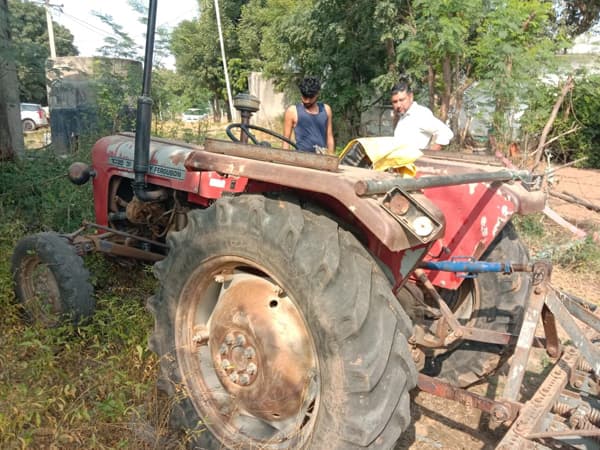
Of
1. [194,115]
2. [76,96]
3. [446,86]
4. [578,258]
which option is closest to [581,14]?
[446,86]

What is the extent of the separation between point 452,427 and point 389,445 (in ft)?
3.97

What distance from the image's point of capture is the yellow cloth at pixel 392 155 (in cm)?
230

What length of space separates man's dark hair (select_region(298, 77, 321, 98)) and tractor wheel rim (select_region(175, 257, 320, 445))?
8.28ft

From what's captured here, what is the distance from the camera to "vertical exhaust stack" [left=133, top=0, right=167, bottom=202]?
8.93 ft

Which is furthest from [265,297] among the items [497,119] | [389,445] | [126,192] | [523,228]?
[497,119]

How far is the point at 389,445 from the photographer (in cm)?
178

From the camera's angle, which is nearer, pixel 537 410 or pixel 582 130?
pixel 537 410

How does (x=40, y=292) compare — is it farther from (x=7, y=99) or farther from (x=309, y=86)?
(x=7, y=99)

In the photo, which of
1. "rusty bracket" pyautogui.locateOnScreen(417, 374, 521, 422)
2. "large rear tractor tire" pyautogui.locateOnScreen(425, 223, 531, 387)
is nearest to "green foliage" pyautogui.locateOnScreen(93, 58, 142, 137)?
"large rear tractor tire" pyautogui.locateOnScreen(425, 223, 531, 387)

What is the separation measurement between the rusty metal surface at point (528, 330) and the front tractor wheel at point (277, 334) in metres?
0.54

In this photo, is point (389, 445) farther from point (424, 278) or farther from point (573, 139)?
point (573, 139)

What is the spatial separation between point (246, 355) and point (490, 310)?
56.8 inches

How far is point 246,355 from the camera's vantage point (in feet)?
7.16

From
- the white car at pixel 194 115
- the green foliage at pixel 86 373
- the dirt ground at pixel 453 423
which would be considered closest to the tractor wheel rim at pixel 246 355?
the green foliage at pixel 86 373
